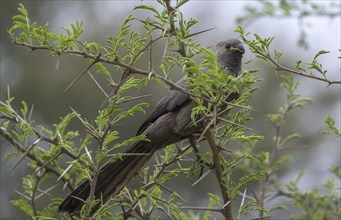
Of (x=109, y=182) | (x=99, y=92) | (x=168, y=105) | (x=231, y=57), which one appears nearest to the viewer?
(x=109, y=182)

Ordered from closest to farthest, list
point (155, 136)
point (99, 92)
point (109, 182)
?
point (109, 182), point (155, 136), point (99, 92)

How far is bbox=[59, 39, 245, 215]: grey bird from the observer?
3400 mm

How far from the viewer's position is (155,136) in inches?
168

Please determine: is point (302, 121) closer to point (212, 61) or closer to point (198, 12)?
point (198, 12)

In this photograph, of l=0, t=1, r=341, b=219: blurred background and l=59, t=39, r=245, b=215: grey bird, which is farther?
l=0, t=1, r=341, b=219: blurred background

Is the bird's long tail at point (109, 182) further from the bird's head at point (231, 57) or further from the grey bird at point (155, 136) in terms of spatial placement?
the bird's head at point (231, 57)

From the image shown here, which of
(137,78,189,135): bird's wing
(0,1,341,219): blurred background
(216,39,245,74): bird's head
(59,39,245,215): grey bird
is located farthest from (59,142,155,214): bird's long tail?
(0,1,341,219): blurred background

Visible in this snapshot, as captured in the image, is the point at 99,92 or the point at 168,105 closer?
the point at 168,105

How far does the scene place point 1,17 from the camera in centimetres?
1217

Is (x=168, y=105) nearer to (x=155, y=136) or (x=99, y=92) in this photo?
(x=155, y=136)

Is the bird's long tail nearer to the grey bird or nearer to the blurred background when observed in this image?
the grey bird

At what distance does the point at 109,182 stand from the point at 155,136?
2.54 feet

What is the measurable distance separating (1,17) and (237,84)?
1013 centimetres

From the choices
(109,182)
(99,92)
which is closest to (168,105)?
(109,182)
